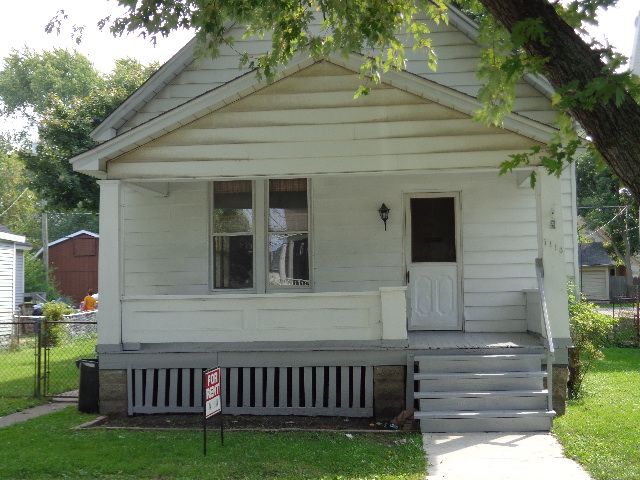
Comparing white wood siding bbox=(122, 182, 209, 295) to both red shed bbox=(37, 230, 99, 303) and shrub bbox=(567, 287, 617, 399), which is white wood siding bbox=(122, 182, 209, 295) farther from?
red shed bbox=(37, 230, 99, 303)

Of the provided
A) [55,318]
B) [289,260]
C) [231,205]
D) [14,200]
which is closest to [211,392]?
[289,260]

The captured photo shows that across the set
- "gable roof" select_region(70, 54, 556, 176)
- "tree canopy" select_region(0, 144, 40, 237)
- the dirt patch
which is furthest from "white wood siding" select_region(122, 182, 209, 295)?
"tree canopy" select_region(0, 144, 40, 237)

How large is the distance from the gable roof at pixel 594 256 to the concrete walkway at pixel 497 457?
46173mm

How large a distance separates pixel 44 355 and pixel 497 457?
27.8 feet

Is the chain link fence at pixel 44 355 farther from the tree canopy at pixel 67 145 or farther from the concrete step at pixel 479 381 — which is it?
the concrete step at pixel 479 381

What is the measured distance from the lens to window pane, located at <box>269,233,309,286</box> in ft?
38.6

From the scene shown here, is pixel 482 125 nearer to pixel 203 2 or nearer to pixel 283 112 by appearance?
pixel 283 112

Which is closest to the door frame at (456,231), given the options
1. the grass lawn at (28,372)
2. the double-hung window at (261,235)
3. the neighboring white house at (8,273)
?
the double-hung window at (261,235)

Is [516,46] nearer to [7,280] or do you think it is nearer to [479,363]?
[479,363]

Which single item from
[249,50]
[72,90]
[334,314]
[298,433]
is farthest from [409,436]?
[72,90]

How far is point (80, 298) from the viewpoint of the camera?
146ft

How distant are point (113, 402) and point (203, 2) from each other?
17.9ft

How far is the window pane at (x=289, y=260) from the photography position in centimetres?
1177

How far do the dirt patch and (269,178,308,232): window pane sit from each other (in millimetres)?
3285
